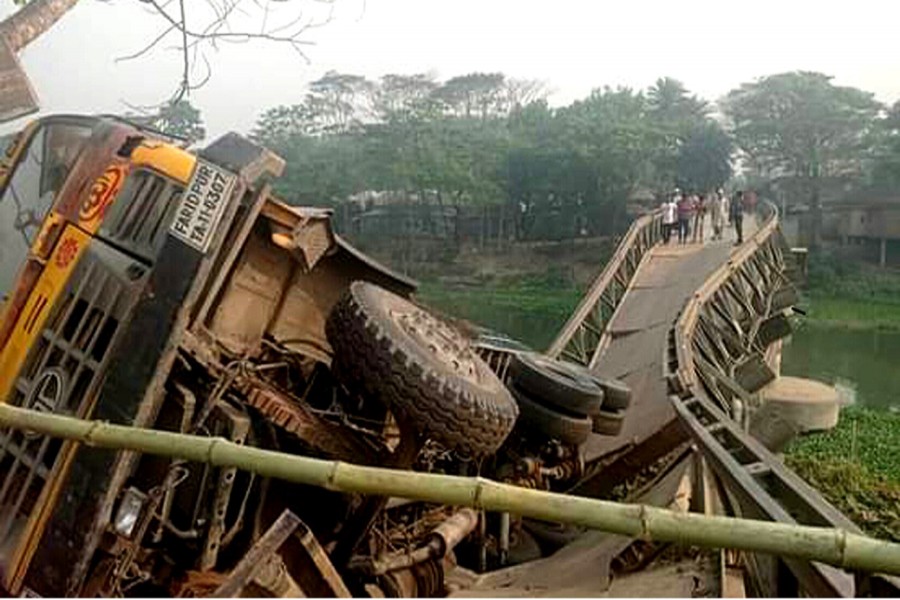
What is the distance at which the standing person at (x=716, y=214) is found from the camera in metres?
18.4

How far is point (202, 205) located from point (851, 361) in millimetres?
28164

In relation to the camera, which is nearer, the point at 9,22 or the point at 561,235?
the point at 9,22

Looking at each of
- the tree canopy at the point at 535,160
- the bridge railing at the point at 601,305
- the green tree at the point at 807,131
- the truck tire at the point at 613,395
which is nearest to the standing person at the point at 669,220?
the bridge railing at the point at 601,305

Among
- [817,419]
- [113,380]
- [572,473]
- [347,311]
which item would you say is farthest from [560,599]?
[817,419]

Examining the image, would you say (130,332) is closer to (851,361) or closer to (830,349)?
(851,361)

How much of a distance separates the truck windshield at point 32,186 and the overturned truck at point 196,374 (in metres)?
0.01

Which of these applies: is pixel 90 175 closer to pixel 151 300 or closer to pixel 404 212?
pixel 151 300

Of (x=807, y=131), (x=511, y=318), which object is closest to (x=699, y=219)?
(x=511, y=318)

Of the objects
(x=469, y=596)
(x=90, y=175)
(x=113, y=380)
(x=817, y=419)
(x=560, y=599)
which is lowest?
(x=817, y=419)

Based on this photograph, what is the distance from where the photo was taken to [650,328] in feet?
34.5

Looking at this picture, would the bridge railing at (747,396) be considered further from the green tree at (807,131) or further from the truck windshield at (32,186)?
the green tree at (807,131)

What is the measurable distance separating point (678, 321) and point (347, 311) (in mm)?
4674

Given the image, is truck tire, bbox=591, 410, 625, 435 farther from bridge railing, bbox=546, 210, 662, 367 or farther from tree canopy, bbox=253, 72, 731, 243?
tree canopy, bbox=253, 72, 731, 243

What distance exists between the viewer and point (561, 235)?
139 feet
